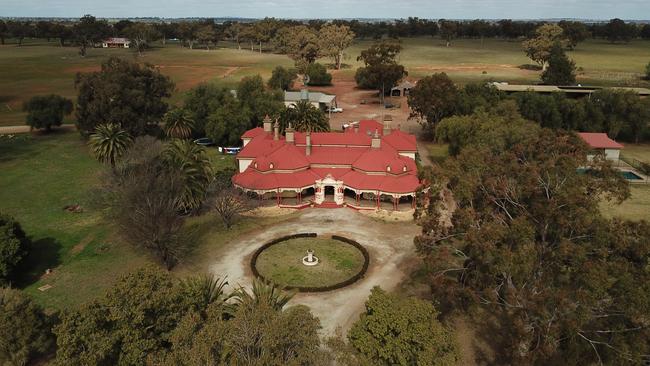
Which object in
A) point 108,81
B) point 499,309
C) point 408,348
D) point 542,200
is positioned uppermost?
point 108,81

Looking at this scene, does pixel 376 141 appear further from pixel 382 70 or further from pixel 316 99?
pixel 382 70

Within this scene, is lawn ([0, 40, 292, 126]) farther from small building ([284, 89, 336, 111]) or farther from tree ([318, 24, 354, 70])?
small building ([284, 89, 336, 111])

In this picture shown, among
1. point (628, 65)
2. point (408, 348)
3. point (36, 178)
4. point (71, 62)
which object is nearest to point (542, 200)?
point (408, 348)

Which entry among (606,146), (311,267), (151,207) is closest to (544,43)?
(606,146)

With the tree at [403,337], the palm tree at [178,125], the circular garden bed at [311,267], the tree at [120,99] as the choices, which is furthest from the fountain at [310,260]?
the tree at [120,99]

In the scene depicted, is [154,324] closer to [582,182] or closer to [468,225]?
[468,225]

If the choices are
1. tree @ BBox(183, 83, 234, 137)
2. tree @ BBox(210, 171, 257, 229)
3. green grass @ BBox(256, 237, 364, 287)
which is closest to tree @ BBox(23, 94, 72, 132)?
tree @ BBox(183, 83, 234, 137)

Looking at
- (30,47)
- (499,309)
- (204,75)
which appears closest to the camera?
(499,309)

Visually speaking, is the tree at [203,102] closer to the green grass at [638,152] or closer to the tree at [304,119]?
the tree at [304,119]
